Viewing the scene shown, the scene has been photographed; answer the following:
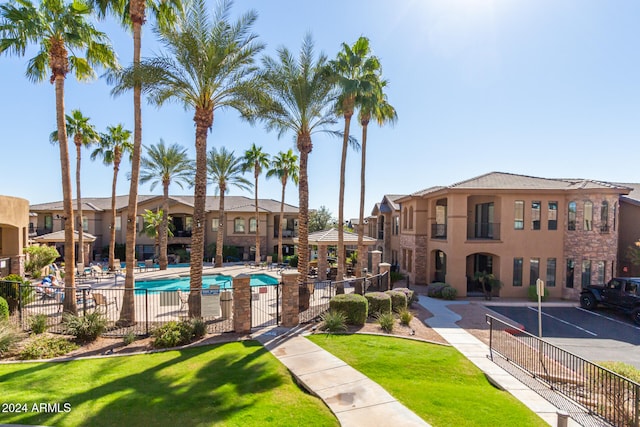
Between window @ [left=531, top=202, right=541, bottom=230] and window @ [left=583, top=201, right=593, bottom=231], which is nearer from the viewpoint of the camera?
window @ [left=583, top=201, right=593, bottom=231]

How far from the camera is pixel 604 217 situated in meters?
20.9

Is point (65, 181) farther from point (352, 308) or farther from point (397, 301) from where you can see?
point (397, 301)

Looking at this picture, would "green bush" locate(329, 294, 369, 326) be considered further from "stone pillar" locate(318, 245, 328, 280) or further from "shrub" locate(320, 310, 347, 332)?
"stone pillar" locate(318, 245, 328, 280)

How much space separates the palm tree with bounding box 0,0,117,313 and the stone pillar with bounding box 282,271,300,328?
819cm

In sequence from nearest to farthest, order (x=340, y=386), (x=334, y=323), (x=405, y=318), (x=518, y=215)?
1. (x=340, y=386)
2. (x=334, y=323)
3. (x=405, y=318)
4. (x=518, y=215)

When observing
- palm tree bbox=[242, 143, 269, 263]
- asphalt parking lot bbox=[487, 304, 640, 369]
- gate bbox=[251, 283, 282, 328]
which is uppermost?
palm tree bbox=[242, 143, 269, 263]

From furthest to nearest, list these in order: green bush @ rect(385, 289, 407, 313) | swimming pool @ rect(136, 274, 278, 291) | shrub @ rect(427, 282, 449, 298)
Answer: swimming pool @ rect(136, 274, 278, 291) → shrub @ rect(427, 282, 449, 298) → green bush @ rect(385, 289, 407, 313)

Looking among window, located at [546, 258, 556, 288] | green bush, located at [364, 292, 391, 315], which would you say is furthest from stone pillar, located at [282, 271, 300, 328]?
window, located at [546, 258, 556, 288]

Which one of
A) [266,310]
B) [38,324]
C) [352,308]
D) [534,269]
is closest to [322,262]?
[266,310]

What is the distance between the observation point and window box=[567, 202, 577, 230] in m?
21.5

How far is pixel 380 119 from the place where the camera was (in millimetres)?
22484

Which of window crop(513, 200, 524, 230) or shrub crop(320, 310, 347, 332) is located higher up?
window crop(513, 200, 524, 230)

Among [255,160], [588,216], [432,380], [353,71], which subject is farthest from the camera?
[255,160]

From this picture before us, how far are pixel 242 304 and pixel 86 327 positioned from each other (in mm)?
5039
